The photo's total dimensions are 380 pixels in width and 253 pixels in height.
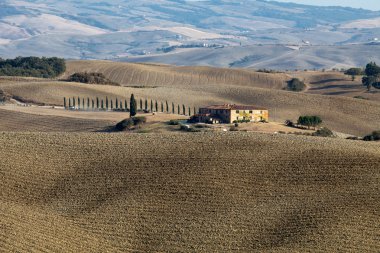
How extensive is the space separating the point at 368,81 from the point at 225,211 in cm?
9628

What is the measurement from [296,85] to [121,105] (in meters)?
46.7

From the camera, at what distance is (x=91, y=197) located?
168ft

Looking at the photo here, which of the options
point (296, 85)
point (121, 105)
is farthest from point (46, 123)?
point (296, 85)

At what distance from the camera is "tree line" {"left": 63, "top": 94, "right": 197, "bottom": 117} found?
10506cm


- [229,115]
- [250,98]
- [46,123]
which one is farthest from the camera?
[250,98]

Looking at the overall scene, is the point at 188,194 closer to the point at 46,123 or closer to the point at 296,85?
the point at 46,123

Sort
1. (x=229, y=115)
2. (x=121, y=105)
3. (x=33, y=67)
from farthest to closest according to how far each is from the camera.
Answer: (x=33, y=67) < (x=121, y=105) < (x=229, y=115)

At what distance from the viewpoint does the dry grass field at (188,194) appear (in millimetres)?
43219

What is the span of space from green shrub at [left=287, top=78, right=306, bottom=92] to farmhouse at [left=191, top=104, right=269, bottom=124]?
5702cm

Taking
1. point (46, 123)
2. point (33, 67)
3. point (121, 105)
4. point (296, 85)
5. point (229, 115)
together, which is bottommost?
point (296, 85)

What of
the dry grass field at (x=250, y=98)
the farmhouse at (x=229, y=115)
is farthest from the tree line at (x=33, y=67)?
the farmhouse at (x=229, y=115)

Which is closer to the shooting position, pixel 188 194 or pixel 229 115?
pixel 188 194

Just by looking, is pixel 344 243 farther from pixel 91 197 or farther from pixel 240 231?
pixel 91 197

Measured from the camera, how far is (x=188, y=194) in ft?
165
